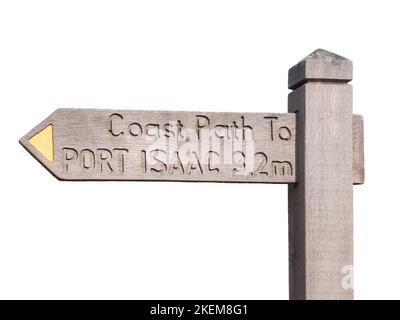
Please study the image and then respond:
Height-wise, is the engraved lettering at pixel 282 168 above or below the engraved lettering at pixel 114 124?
below

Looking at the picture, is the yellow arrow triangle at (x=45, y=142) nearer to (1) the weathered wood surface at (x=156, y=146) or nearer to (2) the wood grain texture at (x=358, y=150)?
(1) the weathered wood surface at (x=156, y=146)

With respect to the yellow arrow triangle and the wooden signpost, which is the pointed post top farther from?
the yellow arrow triangle

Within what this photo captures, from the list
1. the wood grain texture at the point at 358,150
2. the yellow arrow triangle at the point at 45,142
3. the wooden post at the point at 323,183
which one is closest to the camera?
the yellow arrow triangle at the point at 45,142

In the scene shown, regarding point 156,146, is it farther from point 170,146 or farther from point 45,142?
point 45,142

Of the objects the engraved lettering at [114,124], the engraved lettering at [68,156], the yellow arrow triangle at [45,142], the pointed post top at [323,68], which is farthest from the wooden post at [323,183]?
the yellow arrow triangle at [45,142]

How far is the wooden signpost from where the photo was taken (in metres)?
7.57

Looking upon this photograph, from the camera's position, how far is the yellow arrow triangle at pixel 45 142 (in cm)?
754

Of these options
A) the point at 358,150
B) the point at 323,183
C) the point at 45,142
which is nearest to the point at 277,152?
the point at 323,183

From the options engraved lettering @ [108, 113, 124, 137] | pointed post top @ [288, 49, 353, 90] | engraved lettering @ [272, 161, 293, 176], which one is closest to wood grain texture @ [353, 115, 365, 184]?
pointed post top @ [288, 49, 353, 90]

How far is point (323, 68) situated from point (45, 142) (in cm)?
140

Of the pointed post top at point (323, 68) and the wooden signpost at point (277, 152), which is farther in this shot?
the pointed post top at point (323, 68)

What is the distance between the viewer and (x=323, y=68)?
777 centimetres
